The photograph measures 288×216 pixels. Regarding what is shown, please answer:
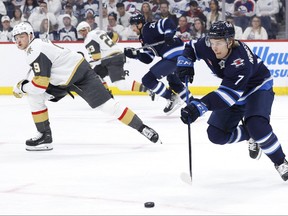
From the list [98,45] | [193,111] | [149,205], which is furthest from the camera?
[98,45]

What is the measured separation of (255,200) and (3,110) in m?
4.97

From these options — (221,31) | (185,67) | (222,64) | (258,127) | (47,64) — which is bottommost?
(47,64)

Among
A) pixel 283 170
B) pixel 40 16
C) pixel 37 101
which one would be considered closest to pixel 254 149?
pixel 283 170

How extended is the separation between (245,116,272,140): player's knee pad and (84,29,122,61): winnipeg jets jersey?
15.1 feet

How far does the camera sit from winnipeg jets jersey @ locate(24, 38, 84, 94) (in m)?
4.61

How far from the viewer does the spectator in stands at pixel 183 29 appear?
9358mm

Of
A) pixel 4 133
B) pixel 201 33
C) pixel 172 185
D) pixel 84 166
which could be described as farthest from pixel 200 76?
pixel 172 185

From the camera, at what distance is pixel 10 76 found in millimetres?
9500

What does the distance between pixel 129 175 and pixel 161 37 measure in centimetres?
348

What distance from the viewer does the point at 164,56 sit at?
279 inches

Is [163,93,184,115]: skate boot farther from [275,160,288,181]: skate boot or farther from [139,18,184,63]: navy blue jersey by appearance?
[275,160,288,181]: skate boot

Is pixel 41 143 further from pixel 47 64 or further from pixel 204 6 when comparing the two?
pixel 204 6

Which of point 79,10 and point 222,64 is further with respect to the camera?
point 79,10

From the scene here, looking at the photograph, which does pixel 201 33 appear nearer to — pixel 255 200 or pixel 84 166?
pixel 84 166
